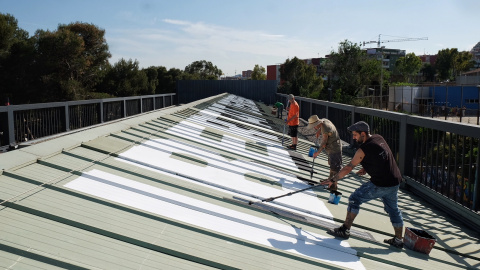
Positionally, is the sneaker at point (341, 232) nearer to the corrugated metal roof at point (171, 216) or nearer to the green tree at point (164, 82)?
the corrugated metal roof at point (171, 216)

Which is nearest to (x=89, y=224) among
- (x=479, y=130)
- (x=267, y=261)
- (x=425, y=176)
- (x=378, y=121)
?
(x=267, y=261)

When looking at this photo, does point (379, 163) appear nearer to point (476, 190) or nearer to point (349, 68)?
point (476, 190)

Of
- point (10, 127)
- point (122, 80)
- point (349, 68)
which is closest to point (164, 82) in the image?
point (122, 80)

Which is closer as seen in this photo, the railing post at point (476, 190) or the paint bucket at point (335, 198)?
the railing post at point (476, 190)

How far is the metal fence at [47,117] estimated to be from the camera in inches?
301

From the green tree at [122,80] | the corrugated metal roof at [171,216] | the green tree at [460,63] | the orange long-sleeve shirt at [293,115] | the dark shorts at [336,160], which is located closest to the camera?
the corrugated metal roof at [171,216]

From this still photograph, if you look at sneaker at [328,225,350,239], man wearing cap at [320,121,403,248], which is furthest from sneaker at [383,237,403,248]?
sneaker at [328,225,350,239]

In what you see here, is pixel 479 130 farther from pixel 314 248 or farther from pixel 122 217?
pixel 122 217

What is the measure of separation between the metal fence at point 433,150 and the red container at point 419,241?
1658 millimetres

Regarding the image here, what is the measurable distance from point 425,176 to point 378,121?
2832 millimetres

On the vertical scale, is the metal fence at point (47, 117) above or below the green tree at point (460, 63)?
below

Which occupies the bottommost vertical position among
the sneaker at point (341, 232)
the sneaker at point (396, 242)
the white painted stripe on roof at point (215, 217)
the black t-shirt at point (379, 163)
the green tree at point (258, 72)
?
the sneaker at point (396, 242)

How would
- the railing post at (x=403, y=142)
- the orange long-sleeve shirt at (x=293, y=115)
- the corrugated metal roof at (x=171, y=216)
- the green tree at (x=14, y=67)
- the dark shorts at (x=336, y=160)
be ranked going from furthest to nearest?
the green tree at (x=14, y=67), the orange long-sleeve shirt at (x=293, y=115), the railing post at (x=403, y=142), the dark shorts at (x=336, y=160), the corrugated metal roof at (x=171, y=216)

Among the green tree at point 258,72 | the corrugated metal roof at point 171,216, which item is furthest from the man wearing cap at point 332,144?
the green tree at point 258,72
